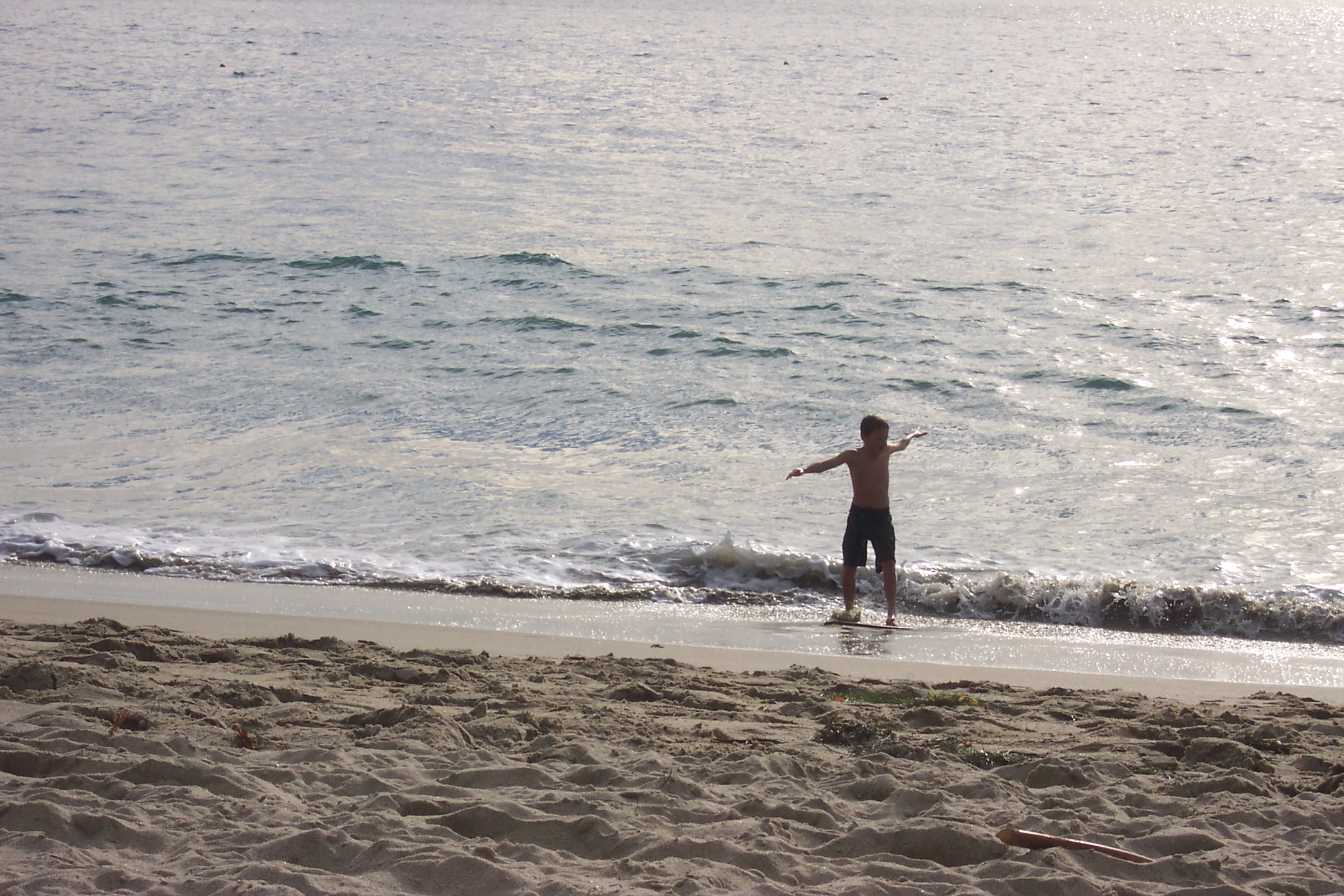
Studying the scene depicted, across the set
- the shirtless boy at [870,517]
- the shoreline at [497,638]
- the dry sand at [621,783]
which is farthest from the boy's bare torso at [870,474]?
the dry sand at [621,783]

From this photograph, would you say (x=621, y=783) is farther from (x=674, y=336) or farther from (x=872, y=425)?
(x=674, y=336)

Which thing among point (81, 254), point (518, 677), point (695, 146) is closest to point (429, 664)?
point (518, 677)

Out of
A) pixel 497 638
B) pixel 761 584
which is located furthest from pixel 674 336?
pixel 497 638

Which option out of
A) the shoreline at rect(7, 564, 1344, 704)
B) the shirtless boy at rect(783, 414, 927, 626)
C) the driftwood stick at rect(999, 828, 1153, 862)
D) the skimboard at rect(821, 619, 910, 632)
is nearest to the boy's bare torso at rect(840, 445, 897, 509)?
the shirtless boy at rect(783, 414, 927, 626)

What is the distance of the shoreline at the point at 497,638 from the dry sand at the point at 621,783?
1.62 feet

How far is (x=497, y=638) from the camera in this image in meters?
6.37

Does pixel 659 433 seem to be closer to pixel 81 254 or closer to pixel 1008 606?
pixel 1008 606

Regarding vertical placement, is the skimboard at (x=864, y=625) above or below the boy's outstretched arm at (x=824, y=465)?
below

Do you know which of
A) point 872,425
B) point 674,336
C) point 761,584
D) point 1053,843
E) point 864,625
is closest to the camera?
point 1053,843

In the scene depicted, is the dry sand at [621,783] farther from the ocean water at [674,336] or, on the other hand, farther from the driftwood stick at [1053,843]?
the ocean water at [674,336]

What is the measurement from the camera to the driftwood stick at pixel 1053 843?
3.34 m

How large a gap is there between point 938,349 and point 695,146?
14279mm

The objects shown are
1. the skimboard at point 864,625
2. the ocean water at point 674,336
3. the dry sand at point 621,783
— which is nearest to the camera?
the dry sand at point 621,783

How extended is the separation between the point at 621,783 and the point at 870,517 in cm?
370
